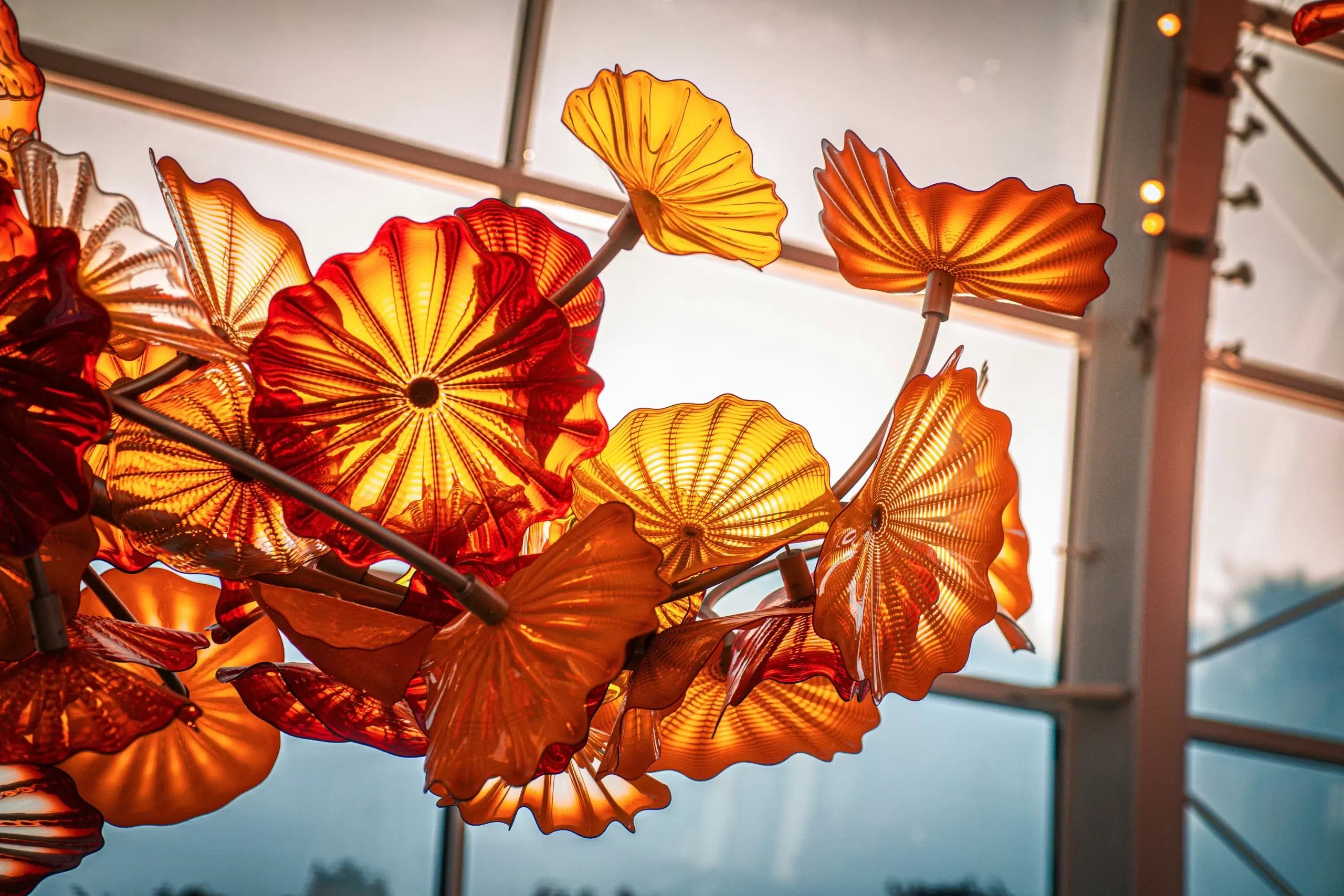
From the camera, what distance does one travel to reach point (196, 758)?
1.14 meters

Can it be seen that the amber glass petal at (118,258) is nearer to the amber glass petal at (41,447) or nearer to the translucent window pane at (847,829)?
the amber glass petal at (41,447)

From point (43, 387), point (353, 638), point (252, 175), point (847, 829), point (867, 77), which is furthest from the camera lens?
point (867, 77)

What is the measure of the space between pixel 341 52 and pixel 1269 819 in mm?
4744

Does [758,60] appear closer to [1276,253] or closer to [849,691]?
[1276,253]

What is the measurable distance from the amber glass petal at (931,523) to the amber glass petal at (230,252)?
1.66 feet

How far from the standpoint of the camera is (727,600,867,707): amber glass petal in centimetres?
86

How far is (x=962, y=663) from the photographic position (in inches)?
34.4

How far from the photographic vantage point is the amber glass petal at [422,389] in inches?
32.9

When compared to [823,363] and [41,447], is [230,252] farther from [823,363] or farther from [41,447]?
[823,363]

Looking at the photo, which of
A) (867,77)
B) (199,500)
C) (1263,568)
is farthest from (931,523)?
(1263,568)

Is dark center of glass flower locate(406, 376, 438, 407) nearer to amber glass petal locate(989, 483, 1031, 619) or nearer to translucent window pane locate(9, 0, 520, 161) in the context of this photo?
amber glass petal locate(989, 483, 1031, 619)

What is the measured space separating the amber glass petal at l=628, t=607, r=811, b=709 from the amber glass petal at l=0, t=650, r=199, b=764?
0.37 m

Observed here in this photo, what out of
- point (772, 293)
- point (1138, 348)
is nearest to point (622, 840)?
point (772, 293)

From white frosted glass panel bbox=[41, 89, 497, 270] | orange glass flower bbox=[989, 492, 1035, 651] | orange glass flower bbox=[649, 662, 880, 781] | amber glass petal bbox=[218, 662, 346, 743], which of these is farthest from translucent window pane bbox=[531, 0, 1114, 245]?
amber glass petal bbox=[218, 662, 346, 743]
